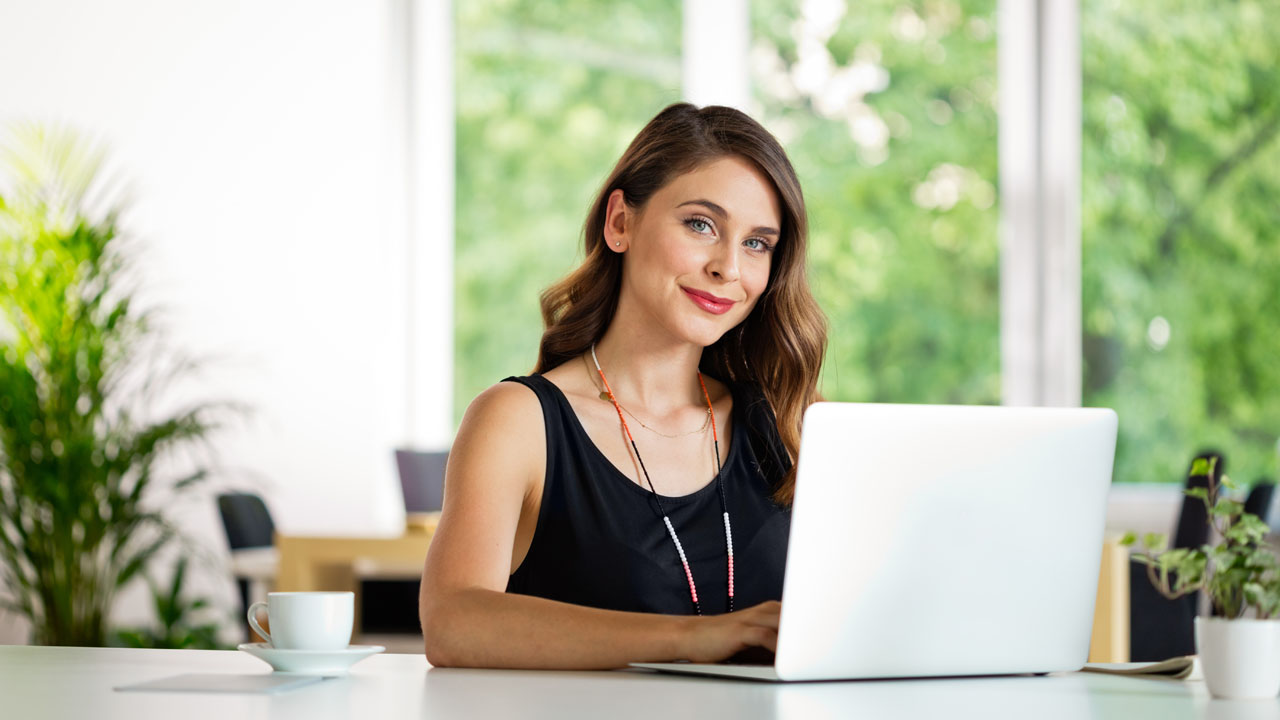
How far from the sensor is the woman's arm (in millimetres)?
1380

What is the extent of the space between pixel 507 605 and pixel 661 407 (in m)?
0.63

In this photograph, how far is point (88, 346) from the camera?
413 cm

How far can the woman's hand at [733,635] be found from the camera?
4.45ft

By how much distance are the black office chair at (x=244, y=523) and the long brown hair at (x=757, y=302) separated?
2507mm

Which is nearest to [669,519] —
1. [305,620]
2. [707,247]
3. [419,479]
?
[707,247]

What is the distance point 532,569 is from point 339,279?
158 inches

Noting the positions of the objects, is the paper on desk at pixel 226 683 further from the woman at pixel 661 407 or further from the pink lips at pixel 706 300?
the pink lips at pixel 706 300

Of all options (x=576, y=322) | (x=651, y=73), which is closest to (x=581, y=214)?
(x=651, y=73)

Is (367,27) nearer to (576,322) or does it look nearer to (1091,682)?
(576,322)

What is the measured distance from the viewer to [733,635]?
136 cm

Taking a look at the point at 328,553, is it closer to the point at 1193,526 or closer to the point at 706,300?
the point at 706,300

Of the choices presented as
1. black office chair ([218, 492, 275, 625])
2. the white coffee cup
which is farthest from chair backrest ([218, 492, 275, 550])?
the white coffee cup

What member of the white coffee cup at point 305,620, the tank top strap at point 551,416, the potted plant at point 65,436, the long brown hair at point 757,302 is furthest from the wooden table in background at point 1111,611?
the potted plant at point 65,436

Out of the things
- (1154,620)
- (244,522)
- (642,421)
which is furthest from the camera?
(244,522)
